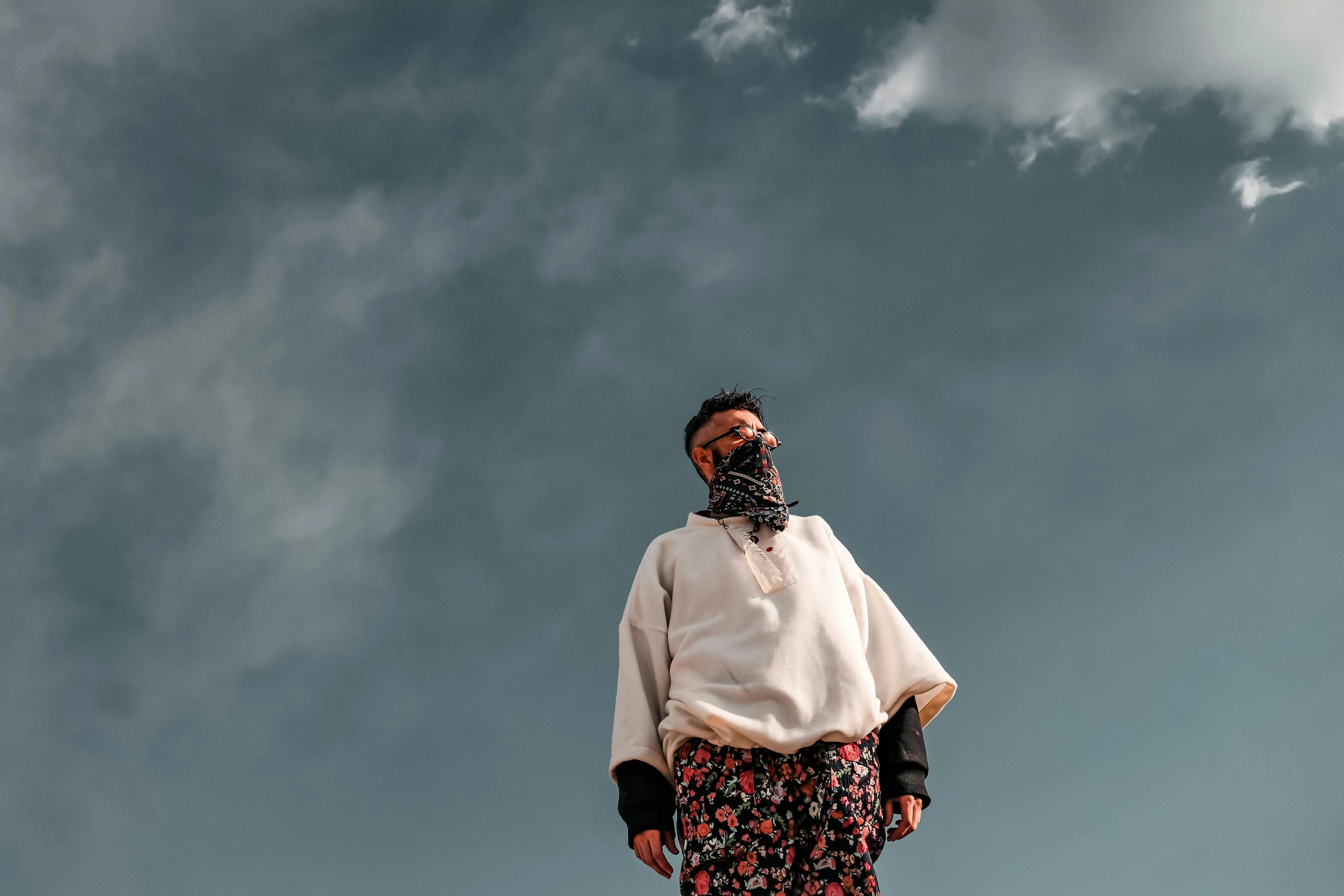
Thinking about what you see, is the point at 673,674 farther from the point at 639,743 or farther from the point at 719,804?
the point at 719,804

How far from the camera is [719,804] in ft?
12.2

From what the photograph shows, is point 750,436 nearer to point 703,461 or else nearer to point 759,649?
point 703,461

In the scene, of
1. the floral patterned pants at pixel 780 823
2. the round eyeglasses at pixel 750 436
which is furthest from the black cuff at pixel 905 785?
the round eyeglasses at pixel 750 436

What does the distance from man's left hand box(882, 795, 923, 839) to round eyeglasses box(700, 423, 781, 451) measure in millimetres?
1623

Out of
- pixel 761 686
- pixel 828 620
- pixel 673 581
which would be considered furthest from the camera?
pixel 673 581

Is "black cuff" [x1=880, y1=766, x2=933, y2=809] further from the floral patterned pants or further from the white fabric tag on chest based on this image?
the white fabric tag on chest

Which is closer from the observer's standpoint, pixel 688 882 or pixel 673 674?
pixel 688 882

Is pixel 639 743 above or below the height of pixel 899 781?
above

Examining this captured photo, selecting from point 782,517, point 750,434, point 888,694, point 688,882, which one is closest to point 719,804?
point 688,882

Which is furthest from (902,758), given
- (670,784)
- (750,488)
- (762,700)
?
(750,488)

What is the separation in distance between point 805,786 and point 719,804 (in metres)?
0.32

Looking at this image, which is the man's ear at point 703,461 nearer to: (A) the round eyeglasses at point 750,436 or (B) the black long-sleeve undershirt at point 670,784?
(A) the round eyeglasses at point 750,436

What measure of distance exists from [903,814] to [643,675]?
45.8 inches

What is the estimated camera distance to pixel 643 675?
4.32 metres
